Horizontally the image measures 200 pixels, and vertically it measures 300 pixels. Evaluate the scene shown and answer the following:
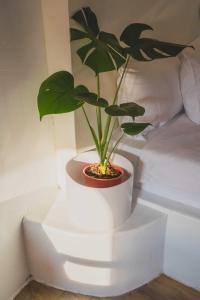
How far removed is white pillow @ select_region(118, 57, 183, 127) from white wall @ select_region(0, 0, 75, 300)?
0.36m

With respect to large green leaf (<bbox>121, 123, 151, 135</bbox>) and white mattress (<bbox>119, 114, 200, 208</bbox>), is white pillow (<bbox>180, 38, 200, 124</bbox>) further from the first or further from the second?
large green leaf (<bbox>121, 123, 151, 135</bbox>)

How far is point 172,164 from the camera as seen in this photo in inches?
52.9

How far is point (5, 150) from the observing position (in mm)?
1219

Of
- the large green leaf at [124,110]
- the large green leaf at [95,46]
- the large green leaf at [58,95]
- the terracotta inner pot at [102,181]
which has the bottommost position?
the terracotta inner pot at [102,181]

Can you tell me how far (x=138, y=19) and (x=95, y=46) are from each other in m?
0.66

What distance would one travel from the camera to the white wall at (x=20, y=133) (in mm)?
1152

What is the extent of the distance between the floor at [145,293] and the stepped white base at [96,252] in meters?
0.03

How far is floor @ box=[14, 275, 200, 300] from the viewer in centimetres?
140

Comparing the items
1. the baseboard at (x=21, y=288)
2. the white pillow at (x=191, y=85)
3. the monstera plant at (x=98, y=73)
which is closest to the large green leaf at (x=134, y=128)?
the monstera plant at (x=98, y=73)

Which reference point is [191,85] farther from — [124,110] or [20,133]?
[20,133]

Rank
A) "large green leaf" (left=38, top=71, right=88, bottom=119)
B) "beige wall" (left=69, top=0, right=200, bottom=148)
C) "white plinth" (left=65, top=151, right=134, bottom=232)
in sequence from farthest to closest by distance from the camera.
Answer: "beige wall" (left=69, top=0, right=200, bottom=148) < "white plinth" (left=65, top=151, right=134, bottom=232) < "large green leaf" (left=38, top=71, right=88, bottom=119)

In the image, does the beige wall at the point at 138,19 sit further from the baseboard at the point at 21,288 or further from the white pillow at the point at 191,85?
the baseboard at the point at 21,288

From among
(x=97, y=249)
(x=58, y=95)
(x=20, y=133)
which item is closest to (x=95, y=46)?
(x=58, y=95)

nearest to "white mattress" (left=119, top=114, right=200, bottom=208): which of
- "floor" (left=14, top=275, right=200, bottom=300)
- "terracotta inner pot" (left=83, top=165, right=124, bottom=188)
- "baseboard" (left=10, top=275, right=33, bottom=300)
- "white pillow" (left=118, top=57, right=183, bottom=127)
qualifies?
"white pillow" (left=118, top=57, right=183, bottom=127)
